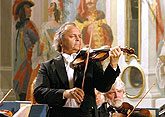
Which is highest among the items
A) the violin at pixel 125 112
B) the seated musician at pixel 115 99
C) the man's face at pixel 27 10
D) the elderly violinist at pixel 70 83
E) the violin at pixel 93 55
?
the man's face at pixel 27 10

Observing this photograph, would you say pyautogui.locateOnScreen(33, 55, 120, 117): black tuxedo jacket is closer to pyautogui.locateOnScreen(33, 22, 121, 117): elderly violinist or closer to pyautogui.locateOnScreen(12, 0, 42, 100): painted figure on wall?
pyautogui.locateOnScreen(33, 22, 121, 117): elderly violinist

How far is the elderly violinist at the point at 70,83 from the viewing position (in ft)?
10.5

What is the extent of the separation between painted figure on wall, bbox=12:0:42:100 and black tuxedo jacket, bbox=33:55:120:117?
17.9ft

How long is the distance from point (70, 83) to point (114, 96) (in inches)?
104

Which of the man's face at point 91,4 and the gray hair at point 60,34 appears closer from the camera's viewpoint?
the gray hair at point 60,34

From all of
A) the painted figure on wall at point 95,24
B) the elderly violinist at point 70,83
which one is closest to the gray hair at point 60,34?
the elderly violinist at point 70,83

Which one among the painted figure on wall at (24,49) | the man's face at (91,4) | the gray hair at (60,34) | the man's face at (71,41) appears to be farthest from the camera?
the painted figure on wall at (24,49)

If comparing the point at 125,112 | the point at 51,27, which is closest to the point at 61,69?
the point at 125,112

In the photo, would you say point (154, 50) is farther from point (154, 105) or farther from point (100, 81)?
point (100, 81)

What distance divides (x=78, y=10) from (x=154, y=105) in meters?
2.67

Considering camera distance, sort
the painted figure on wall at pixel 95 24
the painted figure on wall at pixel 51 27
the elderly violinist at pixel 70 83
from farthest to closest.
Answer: the painted figure on wall at pixel 51 27 → the painted figure on wall at pixel 95 24 → the elderly violinist at pixel 70 83

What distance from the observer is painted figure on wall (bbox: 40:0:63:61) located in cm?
852

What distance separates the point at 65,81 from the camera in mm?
3322

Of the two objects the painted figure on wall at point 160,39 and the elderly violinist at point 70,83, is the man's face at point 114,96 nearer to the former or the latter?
the painted figure on wall at point 160,39
